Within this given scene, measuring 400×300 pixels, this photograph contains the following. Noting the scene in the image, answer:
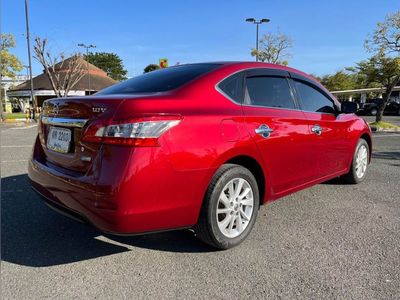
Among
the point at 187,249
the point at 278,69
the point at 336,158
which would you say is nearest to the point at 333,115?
the point at 336,158

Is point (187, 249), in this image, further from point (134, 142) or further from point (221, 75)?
point (221, 75)

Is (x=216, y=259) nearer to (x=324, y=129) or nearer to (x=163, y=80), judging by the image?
(x=163, y=80)

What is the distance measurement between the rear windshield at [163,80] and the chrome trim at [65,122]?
540 millimetres

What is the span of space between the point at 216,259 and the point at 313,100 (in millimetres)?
2384

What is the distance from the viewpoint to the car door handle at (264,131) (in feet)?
11.3

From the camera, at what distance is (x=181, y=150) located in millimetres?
2814

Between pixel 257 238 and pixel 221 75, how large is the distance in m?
1.53

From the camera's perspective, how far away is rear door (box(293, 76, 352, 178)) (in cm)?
429

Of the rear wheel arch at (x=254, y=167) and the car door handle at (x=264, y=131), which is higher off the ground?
the car door handle at (x=264, y=131)

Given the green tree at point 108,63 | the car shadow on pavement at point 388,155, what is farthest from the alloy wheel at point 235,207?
the green tree at point 108,63

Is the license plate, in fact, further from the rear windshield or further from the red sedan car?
the rear windshield

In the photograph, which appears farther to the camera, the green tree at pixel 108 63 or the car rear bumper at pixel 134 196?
the green tree at pixel 108 63

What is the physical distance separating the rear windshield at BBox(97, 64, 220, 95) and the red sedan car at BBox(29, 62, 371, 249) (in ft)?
0.07

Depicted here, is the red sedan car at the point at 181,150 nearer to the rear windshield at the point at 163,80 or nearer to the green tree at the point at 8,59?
the rear windshield at the point at 163,80
